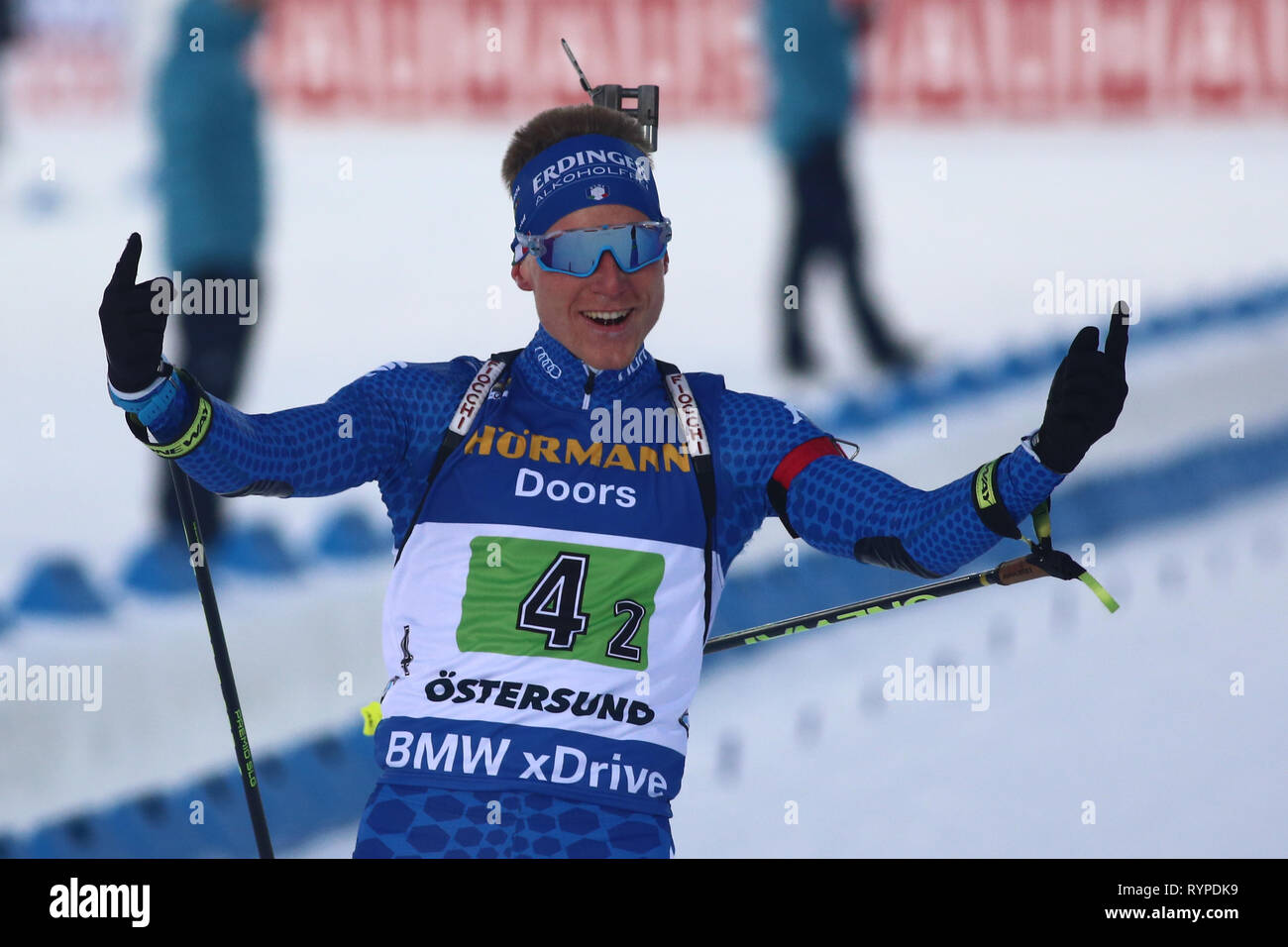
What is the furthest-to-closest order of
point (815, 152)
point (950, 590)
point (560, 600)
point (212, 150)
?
point (815, 152)
point (212, 150)
point (950, 590)
point (560, 600)

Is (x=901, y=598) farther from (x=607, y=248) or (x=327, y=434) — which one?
(x=327, y=434)

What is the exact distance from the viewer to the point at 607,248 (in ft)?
9.04

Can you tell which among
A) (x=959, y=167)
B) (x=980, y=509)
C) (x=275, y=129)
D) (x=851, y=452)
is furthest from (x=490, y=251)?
(x=980, y=509)

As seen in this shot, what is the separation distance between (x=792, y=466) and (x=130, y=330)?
1162 mm

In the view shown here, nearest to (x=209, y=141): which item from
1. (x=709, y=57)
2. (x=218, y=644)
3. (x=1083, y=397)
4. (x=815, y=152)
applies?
(x=709, y=57)

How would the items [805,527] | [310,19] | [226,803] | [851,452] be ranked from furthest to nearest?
[310,19]
[226,803]
[851,452]
[805,527]

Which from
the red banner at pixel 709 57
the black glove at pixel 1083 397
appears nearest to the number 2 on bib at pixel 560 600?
the black glove at pixel 1083 397

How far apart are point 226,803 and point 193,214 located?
1921 mm

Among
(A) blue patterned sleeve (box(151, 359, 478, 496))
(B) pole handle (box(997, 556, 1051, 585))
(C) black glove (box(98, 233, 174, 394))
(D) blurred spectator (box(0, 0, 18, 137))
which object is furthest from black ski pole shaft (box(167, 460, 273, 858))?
(D) blurred spectator (box(0, 0, 18, 137))

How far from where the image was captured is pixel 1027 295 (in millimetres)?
5434

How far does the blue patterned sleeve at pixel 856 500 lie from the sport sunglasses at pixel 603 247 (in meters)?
0.32

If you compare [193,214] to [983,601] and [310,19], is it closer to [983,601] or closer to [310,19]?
[310,19]

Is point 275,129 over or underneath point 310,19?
underneath

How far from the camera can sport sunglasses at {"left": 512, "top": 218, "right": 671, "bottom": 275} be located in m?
2.76
